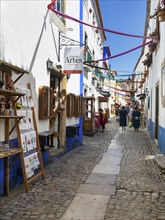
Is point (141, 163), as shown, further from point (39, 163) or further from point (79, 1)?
point (79, 1)

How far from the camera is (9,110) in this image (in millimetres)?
4887

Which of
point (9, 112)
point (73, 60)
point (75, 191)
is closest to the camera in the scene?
point (9, 112)

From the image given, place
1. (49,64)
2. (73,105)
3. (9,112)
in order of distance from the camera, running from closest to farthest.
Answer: (9,112) → (49,64) → (73,105)

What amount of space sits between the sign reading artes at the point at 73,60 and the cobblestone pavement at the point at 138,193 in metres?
3.07

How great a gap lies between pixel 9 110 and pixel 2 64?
899 mm

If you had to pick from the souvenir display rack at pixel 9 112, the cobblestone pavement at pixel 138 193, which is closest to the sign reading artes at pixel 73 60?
the cobblestone pavement at pixel 138 193

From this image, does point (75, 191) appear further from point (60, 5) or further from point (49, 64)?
point (60, 5)

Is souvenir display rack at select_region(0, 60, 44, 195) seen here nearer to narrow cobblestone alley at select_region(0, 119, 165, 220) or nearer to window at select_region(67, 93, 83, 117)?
narrow cobblestone alley at select_region(0, 119, 165, 220)

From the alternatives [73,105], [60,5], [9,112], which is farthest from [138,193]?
[60,5]

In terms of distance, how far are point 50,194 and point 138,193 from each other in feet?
5.17

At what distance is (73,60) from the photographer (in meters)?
8.45

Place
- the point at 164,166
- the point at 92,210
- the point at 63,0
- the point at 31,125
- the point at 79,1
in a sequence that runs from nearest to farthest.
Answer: the point at 92,210, the point at 31,125, the point at 164,166, the point at 63,0, the point at 79,1

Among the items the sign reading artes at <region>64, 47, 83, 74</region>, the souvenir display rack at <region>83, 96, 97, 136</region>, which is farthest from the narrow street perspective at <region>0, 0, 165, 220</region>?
the souvenir display rack at <region>83, 96, 97, 136</region>

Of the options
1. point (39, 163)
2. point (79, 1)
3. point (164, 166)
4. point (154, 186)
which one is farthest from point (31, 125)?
point (79, 1)
